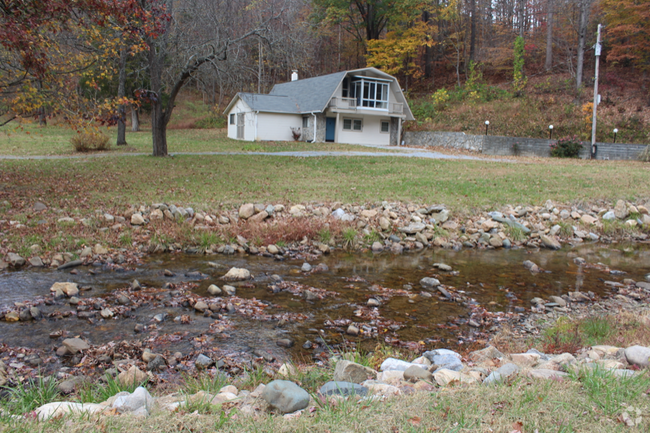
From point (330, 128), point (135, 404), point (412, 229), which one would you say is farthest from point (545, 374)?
point (330, 128)

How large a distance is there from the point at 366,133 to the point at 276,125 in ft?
22.5

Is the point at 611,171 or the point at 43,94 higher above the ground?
the point at 43,94

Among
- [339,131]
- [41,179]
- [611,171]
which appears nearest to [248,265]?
[41,179]

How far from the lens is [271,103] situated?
33.1m

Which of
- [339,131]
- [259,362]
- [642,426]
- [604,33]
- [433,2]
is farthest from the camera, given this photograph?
[433,2]

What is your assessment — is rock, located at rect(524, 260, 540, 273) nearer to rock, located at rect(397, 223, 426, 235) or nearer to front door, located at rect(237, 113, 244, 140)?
rock, located at rect(397, 223, 426, 235)

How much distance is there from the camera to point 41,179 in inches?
496

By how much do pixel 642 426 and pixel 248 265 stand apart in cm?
622

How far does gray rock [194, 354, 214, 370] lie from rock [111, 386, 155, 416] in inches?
45.8

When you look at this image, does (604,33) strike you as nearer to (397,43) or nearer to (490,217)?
(397,43)

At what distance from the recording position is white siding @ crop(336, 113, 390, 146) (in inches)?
1327

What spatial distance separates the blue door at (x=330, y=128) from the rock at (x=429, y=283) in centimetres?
2691

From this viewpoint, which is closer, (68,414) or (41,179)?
(68,414)

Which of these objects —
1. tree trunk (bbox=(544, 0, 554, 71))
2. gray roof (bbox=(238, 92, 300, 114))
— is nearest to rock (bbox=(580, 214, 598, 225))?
gray roof (bbox=(238, 92, 300, 114))
